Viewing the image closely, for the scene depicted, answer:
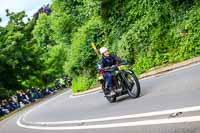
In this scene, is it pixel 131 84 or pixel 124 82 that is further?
pixel 124 82

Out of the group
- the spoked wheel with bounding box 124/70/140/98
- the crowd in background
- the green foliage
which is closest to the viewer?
the spoked wheel with bounding box 124/70/140/98

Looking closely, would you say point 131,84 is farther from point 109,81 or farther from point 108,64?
point 108,64

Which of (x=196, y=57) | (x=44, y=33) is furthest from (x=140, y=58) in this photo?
(x=44, y=33)

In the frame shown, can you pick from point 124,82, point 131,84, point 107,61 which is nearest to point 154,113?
point 131,84

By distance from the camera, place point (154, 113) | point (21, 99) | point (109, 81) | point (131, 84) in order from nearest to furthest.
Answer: point (154, 113), point (131, 84), point (109, 81), point (21, 99)

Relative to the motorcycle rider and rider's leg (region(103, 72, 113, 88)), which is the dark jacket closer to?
the motorcycle rider

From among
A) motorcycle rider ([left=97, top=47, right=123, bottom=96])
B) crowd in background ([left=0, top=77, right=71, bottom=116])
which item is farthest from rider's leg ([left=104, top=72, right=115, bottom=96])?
crowd in background ([left=0, top=77, right=71, bottom=116])

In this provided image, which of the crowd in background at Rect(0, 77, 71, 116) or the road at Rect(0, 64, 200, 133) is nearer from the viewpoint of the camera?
the road at Rect(0, 64, 200, 133)

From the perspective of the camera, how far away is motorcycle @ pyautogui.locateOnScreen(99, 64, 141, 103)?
40.6 feet

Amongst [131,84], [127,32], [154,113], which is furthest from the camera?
[127,32]

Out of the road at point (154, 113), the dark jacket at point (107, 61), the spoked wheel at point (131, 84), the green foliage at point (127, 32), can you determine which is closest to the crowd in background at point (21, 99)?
the green foliage at point (127, 32)

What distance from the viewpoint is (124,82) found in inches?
498

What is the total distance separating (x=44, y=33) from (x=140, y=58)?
43.3m

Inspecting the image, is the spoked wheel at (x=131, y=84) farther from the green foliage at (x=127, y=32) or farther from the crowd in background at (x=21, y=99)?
the crowd in background at (x=21, y=99)
